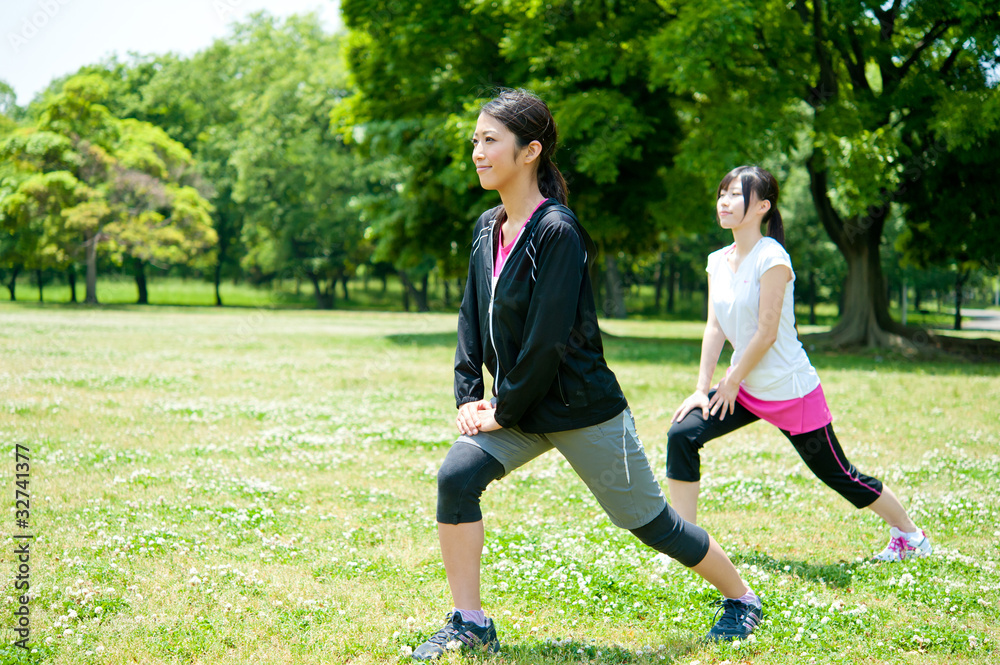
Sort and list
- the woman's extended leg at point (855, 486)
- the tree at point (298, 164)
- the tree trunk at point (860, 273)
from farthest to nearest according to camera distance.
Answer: the tree at point (298, 164)
the tree trunk at point (860, 273)
the woman's extended leg at point (855, 486)

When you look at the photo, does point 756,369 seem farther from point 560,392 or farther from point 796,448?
point 560,392

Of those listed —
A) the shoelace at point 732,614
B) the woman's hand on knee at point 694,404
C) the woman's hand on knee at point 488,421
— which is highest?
the woman's hand on knee at point 488,421

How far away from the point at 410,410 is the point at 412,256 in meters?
16.5

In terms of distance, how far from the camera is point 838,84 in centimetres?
2155

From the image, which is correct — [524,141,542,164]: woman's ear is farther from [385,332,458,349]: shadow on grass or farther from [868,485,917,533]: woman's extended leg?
[385,332,458,349]: shadow on grass

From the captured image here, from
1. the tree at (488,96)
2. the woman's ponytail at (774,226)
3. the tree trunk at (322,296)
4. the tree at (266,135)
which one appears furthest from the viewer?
the tree trunk at (322,296)

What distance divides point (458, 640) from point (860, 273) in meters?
23.0

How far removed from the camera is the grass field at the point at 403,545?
394 centimetres

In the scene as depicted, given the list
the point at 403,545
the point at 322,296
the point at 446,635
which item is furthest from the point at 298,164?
the point at 446,635

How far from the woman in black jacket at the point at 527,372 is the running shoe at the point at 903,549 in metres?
2.11

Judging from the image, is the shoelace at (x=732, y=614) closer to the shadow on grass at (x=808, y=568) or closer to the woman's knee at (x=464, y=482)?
the shadow on grass at (x=808, y=568)

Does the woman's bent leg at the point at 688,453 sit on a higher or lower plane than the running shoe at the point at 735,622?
higher

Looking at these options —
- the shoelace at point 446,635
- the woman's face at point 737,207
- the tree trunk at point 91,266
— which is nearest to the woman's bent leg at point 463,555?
the shoelace at point 446,635

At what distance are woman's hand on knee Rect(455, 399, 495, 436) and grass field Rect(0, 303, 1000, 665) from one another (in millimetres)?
1069
